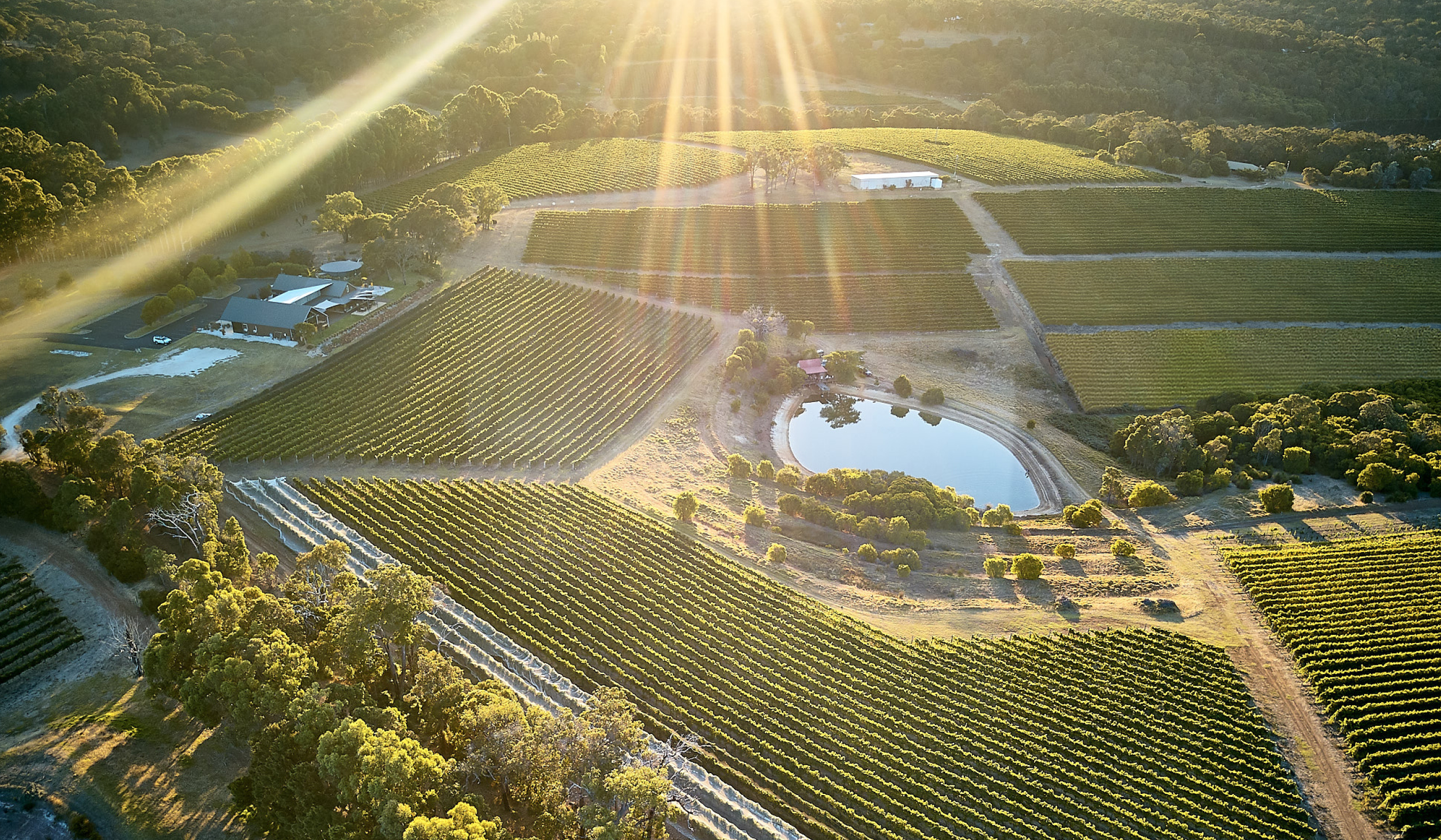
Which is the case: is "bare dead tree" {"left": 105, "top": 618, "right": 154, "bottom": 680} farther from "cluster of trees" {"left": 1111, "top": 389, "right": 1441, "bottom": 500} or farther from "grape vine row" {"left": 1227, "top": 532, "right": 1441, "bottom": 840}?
"cluster of trees" {"left": 1111, "top": 389, "right": 1441, "bottom": 500}

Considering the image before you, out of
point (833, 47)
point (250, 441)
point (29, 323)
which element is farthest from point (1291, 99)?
point (29, 323)

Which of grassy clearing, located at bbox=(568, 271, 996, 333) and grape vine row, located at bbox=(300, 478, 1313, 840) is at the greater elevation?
grassy clearing, located at bbox=(568, 271, 996, 333)

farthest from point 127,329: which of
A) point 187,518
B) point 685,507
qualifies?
point 685,507

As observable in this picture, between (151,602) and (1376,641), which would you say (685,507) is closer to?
(151,602)

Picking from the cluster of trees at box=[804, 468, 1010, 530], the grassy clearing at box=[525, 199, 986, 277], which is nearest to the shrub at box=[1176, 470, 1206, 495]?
the cluster of trees at box=[804, 468, 1010, 530]

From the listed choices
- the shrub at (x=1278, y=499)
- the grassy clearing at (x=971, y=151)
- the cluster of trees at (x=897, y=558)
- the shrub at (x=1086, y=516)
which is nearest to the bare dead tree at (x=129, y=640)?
the cluster of trees at (x=897, y=558)

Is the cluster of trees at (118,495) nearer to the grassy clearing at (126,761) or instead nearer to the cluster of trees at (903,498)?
the grassy clearing at (126,761)

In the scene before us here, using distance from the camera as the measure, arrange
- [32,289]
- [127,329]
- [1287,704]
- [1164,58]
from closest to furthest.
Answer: [1287,704]
[127,329]
[32,289]
[1164,58]
